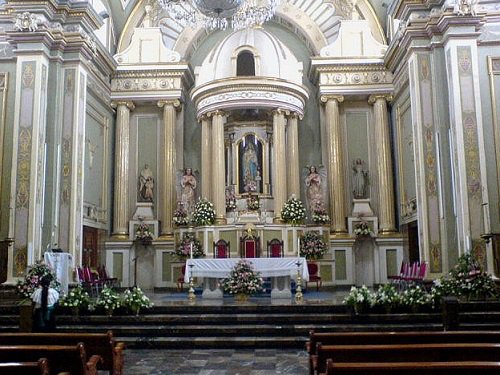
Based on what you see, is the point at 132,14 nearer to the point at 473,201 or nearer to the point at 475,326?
the point at 473,201

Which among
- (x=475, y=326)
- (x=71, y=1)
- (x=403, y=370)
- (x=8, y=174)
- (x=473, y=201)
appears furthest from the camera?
(x=71, y=1)

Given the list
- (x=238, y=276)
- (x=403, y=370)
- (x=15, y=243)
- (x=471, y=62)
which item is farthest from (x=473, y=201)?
(x=15, y=243)

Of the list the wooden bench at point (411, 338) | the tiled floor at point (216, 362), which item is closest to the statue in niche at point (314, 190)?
the tiled floor at point (216, 362)

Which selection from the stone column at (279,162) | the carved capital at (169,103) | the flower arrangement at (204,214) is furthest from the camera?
the carved capital at (169,103)

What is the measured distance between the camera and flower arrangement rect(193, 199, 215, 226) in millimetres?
15714

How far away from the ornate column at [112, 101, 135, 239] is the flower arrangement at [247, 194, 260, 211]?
3.99 meters

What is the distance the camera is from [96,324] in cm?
935

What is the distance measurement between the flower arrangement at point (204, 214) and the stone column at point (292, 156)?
263 centimetres

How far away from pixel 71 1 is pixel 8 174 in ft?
15.5

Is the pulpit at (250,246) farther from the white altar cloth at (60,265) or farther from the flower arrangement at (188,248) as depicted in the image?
the white altar cloth at (60,265)

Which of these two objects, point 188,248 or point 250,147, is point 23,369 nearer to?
point 188,248

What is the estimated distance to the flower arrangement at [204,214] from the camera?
619 inches

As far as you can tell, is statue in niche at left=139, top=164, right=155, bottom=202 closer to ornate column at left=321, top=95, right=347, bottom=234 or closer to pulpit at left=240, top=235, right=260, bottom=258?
pulpit at left=240, top=235, right=260, bottom=258

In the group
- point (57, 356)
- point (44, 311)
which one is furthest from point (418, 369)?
point (44, 311)
